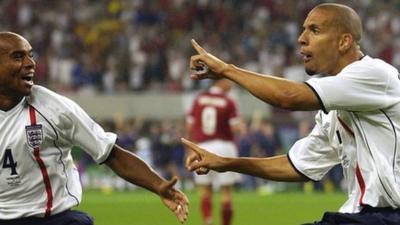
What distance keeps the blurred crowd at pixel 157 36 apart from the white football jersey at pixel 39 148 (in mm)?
18300

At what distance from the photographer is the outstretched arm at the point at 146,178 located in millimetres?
6605

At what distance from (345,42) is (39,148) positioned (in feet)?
6.43

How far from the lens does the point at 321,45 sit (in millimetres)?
5957

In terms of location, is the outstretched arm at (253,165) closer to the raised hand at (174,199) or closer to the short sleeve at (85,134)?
the raised hand at (174,199)

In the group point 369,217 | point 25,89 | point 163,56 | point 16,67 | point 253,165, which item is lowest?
point 163,56

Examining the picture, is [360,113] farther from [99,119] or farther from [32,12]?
[32,12]

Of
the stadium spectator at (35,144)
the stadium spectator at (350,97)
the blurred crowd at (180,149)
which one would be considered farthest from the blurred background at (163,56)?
the stadium spectator at (350,97)

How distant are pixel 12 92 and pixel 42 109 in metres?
0.23

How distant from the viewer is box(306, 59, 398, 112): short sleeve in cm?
570

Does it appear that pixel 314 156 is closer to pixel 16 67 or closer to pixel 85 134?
pixel 85 134

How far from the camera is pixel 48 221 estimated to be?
6.50m

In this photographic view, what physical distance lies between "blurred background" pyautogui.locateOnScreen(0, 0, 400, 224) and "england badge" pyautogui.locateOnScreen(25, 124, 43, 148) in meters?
15.4

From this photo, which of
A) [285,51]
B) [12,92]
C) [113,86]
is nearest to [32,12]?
[113,86]

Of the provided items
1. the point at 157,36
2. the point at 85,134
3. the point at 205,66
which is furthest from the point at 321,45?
the point at 157,36
